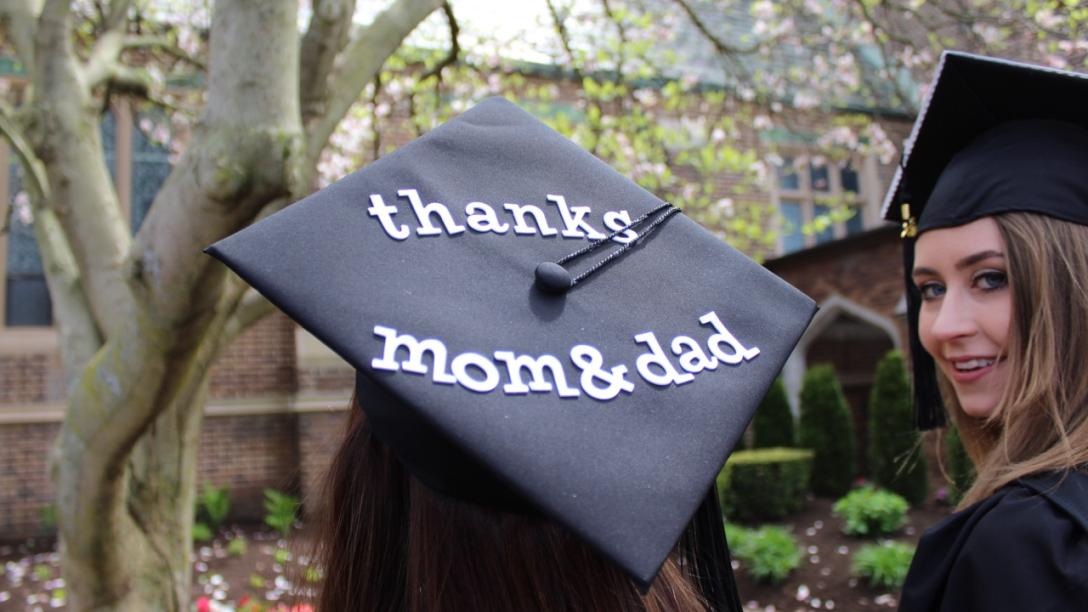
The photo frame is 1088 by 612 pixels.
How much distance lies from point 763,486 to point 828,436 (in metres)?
1.30

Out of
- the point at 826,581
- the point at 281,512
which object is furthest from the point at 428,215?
the point at 281,512

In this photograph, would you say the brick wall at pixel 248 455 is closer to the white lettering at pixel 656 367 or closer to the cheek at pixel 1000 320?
the cheek at pixel 1000 320

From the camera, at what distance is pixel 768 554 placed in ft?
20.7

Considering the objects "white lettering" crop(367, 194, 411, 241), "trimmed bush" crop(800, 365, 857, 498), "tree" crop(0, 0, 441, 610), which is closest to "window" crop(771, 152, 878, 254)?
"trimmed bush" crop(800, 365, 857, 498)

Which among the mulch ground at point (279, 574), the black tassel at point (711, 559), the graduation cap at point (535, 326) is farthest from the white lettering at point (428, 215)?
the mulch ground at point (279, 574)

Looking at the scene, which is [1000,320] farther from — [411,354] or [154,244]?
[154,244]

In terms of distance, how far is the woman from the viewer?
1.21 metres

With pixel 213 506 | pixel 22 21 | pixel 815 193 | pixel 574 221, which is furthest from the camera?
pixel 815 193

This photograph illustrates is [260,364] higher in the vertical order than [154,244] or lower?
lower

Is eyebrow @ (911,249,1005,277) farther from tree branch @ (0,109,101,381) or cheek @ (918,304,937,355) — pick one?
tree branch @ (0,109,101,381)

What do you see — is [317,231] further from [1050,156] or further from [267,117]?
[267,117]

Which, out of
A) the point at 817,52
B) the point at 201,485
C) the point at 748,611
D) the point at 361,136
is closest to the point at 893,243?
the point at 817,52

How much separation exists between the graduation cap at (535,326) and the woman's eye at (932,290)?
21.1 inches

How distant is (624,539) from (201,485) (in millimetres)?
8980
